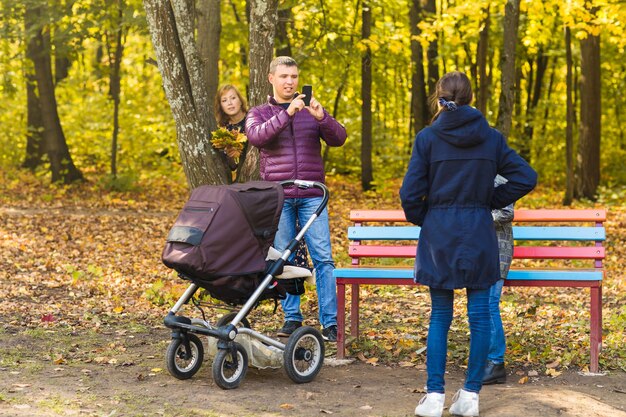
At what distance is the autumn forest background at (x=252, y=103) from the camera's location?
8383 millimetres

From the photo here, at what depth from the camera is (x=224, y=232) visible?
5.61 metres

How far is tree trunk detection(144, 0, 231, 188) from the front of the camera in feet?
27.3

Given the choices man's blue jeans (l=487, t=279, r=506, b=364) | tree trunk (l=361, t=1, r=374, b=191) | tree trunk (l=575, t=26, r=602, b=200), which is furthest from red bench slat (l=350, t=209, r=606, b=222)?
tree trunk (l=575, t=26, r=602, b=200)

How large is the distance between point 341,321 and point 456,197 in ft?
6.19

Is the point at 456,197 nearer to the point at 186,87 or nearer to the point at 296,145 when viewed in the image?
the point at 296,145

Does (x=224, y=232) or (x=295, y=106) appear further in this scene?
(x=295, y=106)

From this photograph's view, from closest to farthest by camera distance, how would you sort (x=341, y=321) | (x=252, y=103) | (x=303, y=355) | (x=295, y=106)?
(x=303, y=355), (x=295, y=106), (x=341, y=321), (x=252, y=103)

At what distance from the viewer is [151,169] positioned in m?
24.7

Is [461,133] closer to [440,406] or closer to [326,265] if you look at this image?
[440,406]

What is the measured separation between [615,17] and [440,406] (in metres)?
11.1

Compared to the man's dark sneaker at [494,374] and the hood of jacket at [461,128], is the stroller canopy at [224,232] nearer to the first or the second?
the hood of jacket at [461,128]

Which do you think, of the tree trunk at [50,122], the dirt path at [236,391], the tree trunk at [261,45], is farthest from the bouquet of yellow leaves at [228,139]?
the tree trunk at [50,122]

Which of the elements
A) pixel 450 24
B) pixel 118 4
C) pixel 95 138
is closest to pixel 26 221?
pixel 118 4

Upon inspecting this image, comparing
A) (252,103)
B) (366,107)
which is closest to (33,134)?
(366,107)
